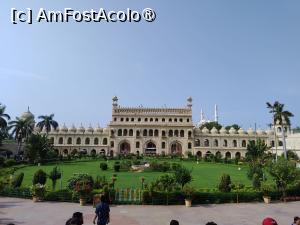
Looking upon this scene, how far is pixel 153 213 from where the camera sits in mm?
17781

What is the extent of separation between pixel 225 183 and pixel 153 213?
6.07 m

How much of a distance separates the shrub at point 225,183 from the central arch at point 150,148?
52929mm

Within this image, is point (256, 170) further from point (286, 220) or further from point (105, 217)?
point (105, 217)

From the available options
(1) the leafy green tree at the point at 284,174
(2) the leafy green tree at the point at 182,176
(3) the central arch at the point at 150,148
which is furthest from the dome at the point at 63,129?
(1) the leafy green tree at the point at 284,174

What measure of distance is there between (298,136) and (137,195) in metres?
59.3

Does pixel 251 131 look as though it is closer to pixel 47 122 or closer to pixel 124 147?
pixel 124 147

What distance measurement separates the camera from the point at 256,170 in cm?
2577

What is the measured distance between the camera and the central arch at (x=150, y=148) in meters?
74.6

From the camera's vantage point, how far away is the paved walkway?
15.8 meters

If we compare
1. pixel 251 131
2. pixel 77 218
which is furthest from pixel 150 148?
pixel 77 218

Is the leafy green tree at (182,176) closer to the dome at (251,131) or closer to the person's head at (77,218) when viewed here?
the person's head at (77,218)

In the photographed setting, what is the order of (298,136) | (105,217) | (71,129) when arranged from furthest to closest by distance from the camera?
1. (71,129)
2. (298,136)
3. (105,217)

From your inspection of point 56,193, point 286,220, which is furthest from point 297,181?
point 56,193

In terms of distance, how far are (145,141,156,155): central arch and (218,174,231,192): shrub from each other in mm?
52929
